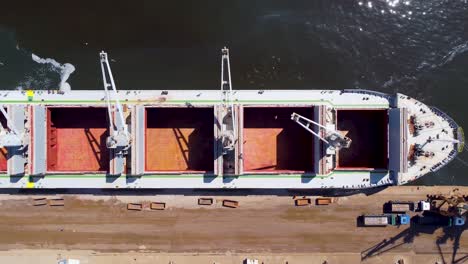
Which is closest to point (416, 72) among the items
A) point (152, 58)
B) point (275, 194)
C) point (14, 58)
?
point (275, 194)

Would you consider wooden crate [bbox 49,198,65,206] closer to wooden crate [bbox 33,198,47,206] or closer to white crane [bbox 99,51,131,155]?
wooden crate [bbox 33,198,47,206]

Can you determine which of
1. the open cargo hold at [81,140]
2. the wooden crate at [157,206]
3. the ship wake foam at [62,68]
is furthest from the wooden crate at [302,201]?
the ship wake foam at [62,68]

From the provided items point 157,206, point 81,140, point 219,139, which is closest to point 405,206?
point 219,139

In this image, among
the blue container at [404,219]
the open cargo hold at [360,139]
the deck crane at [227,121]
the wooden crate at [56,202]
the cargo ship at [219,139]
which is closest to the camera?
the deck crane at [227,121]

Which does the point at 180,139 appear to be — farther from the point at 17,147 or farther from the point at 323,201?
the point at 323,201

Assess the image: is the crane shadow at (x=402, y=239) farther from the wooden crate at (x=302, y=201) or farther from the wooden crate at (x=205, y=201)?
the wooden crate at (x=205, y=201)

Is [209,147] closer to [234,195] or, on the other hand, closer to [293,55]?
[234,195]

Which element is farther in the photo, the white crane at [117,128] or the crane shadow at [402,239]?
the crane shadow at [402,239]
